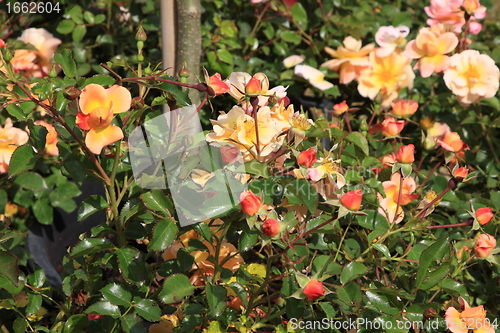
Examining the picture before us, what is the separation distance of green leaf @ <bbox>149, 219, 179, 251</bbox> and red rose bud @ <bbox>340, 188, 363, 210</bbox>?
0.86 feet

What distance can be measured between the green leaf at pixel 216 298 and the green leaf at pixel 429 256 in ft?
1.09

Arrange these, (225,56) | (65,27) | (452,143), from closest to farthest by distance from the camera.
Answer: (452,143) → (225,56) → (65,27)

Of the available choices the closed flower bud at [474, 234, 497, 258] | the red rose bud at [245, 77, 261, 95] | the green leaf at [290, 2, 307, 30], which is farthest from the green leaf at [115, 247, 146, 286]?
the green leaf at [290, 2, 307, 30]

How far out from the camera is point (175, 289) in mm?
819

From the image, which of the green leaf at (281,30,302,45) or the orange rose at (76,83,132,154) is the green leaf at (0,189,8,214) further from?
the green leaf at (281,30,302,45)

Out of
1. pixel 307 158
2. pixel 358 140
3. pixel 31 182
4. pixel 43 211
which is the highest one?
pixel 307 158

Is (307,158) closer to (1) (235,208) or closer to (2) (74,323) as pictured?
(1) (235,208)

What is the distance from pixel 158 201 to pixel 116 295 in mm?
207

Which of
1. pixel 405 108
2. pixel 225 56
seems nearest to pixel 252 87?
pixel 405 108

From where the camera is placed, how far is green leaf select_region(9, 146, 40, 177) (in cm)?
83

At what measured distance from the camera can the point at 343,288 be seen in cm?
80

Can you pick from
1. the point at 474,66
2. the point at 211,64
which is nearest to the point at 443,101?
the point at 474,66

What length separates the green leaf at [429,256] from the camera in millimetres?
838

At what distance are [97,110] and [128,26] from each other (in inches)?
48.4
